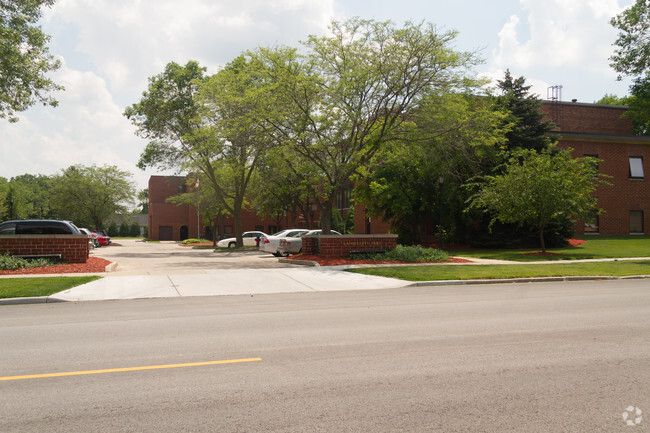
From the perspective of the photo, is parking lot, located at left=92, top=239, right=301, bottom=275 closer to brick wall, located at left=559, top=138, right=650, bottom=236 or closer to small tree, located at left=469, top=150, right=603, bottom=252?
small tree, located at left=469, top=150, right=603, bottom=252

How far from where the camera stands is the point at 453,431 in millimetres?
3648

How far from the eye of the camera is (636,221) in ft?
120

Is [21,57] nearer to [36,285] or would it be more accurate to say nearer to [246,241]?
[36,285]

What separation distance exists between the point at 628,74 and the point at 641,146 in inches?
406

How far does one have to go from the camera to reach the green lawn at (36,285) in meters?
11.2

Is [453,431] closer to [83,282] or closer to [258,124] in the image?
[83,282]

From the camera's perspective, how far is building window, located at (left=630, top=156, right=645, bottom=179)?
3678 centimetres

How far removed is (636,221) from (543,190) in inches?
770

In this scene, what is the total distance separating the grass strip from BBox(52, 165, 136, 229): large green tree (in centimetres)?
5977

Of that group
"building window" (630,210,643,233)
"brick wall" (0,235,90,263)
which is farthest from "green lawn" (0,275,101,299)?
"building window" (630,210,643,233)

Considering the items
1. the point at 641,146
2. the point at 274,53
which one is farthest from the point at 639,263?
the point at 641,146

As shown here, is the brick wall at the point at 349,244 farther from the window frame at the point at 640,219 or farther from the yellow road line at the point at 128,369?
the window frame at the point at 640,219

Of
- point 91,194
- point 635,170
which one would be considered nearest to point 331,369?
point 635,170

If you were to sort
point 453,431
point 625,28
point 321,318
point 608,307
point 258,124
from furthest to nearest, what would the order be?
point 625,28
point 258,124
point 608,307
point 321,318
point 453,431
